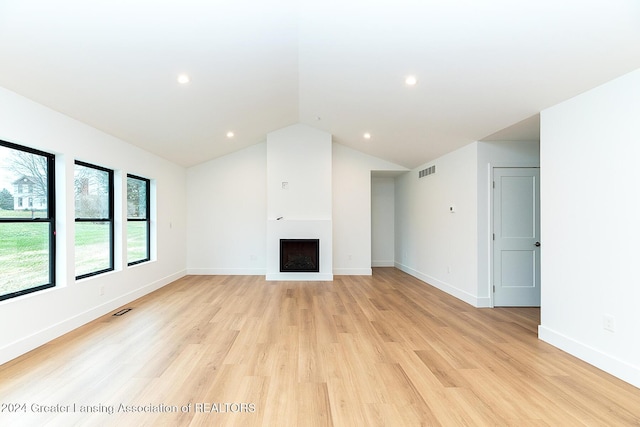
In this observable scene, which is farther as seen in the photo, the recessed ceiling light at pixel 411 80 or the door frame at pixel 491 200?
the door frame at pixel 491 200

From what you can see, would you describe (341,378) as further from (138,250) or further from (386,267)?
(386,267)

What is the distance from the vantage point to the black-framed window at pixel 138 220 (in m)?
5.05

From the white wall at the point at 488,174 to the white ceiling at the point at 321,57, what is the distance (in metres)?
0.36

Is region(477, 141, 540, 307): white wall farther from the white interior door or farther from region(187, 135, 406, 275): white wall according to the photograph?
region(187, 135, 406, 275): white wall

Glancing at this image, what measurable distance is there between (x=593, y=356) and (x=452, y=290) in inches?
97.7

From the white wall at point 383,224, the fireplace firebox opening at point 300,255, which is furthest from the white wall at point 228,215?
the white wall at point 383,224

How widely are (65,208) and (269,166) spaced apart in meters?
3.68

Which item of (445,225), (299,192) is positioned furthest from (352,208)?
(445,225)

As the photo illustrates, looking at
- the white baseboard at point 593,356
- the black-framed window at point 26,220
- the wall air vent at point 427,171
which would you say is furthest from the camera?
the wall air vent at point 427,171

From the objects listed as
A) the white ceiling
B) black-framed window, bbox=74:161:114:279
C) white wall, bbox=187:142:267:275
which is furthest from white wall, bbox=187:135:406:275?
black-framed window, bbox=74:161:114:279

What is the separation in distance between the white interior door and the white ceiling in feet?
2.41

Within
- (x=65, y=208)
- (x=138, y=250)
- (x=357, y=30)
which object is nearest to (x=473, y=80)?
(x=357, y=30)

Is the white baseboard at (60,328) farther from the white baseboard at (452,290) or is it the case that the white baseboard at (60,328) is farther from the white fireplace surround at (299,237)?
the white baseboard at (452,290)

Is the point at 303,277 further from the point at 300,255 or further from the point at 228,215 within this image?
the point at 228,215
